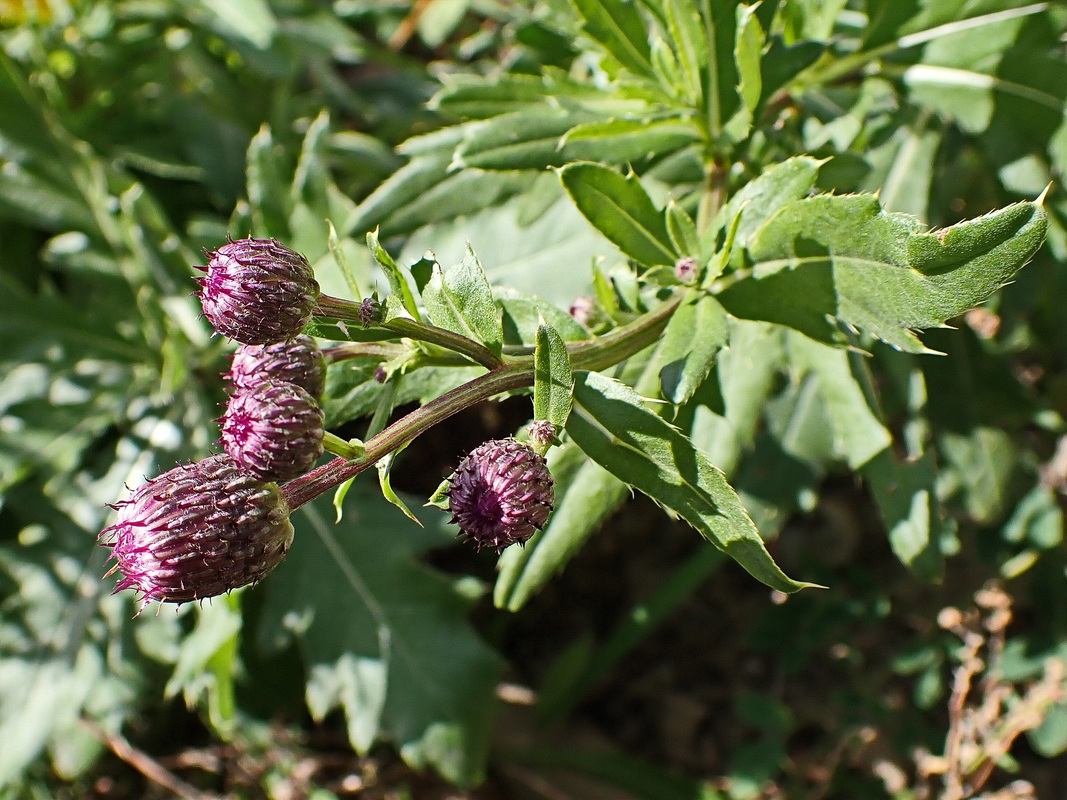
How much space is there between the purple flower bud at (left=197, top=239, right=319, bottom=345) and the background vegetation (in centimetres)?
39

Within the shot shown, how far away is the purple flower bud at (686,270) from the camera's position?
6.66 feet

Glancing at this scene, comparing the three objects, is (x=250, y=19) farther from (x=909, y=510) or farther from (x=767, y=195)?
(x=909, y=510)

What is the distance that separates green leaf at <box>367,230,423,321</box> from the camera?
1704mm

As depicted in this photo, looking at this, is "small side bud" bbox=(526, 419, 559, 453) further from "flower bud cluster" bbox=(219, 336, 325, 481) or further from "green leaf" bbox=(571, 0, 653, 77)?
"green leaf" bbox=(571, 0, 653, 77)

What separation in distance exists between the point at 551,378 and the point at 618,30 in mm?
1100

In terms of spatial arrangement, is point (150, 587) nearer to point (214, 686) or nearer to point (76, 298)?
point (214, 686)

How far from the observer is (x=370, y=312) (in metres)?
1.71

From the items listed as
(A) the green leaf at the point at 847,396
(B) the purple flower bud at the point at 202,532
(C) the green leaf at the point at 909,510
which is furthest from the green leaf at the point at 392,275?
(C) the green leaf at the point at 909,510

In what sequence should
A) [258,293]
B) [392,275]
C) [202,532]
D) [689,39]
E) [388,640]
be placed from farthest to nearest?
1. [388,640]
2. [689,39]
3. [392,275]
4. [258,293]
5. [202,532]

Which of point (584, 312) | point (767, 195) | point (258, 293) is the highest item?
point (258, 293)

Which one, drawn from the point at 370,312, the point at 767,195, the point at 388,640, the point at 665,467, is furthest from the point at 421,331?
the point at 388,640

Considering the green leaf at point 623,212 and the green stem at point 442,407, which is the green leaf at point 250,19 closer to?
the green leaf at point 623,212

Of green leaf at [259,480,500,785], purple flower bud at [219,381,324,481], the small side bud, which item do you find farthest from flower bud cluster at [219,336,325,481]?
green leaf at [259,480,500,785]

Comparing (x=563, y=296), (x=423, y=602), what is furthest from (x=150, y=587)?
(x=423, y=602)
